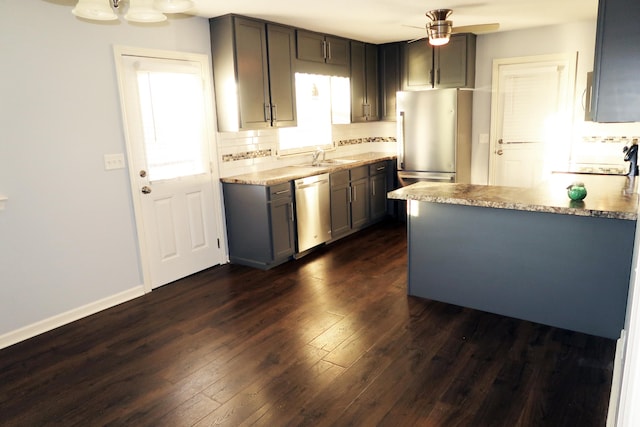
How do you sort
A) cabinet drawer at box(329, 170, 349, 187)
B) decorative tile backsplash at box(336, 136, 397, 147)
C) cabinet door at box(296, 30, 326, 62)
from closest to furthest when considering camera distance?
cabinet door at box(296, 30, 326, 62) → cabinet drawer at box(329, 170, 349, 187) → decorative tile backsplash at box(336, 136, 397, 147)

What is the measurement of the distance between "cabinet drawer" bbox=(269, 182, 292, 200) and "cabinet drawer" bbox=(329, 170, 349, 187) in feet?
2.34

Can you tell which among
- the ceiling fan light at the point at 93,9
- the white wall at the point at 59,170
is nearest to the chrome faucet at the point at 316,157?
the white wall at the point at 59,170

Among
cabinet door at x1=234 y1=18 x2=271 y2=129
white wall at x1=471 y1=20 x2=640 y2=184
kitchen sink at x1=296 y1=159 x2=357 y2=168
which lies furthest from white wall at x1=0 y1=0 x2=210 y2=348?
white wall at x1=471 y1=20 x2=640 y2=184

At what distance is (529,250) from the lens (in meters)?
3.03

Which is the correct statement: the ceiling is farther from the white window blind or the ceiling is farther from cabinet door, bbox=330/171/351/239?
cabinet door, bbox=330/171/351/239

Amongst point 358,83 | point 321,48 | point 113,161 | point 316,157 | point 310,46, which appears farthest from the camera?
point 358,83

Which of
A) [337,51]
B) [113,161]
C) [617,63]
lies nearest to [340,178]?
[337,51]

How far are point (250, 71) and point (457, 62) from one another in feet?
8.58

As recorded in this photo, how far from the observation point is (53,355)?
292 centimetres

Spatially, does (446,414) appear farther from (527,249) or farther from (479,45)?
(479,45)

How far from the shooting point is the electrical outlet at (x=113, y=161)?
353 cm

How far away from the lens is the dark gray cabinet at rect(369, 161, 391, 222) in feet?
19.0

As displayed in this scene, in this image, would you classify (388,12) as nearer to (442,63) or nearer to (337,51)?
(337,51)

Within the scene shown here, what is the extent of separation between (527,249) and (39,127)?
3.40 meters
